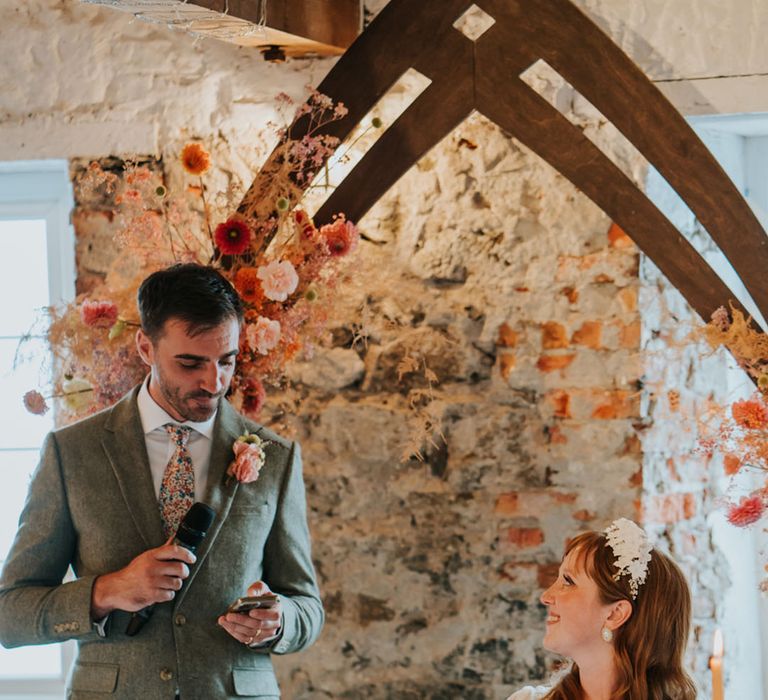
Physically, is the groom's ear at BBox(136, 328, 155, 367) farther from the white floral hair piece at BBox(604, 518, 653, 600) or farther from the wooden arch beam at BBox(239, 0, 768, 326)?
the white floral hair piece at BBox(604, 518, 653, 600)

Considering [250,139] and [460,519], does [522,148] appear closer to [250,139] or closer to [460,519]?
[250,139]

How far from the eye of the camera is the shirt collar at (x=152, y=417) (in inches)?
110

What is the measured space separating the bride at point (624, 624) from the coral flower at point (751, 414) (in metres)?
0.58

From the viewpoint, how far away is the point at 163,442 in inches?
111

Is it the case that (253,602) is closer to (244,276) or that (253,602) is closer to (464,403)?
(244,276)

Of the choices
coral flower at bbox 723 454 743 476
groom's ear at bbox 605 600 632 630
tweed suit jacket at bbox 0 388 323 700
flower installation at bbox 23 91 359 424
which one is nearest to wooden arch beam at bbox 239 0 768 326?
flower installation at bbox 23 91 359 424

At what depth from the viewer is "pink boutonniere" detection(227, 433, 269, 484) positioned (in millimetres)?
2812

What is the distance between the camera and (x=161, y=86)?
397cm

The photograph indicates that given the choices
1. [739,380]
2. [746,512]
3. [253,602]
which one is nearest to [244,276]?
[253,602]

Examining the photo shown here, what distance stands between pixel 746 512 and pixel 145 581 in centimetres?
142

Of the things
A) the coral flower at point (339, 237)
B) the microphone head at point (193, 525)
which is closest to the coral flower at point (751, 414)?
the coral flower at point (339, 237)

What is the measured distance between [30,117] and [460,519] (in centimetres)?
189

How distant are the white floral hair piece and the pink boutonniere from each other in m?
0.82

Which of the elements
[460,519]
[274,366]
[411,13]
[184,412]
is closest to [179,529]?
[184,412]
